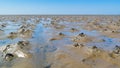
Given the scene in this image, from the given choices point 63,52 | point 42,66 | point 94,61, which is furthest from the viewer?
point 63,52

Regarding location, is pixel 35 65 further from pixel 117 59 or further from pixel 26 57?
pixel 117 59

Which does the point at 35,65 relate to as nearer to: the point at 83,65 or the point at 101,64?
the point at 83,65

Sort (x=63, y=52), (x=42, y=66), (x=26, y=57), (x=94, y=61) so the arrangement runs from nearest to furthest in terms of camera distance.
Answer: (x=42, y=66)
(x=94, y=61)
(x=26, y=57)
(x=63, y=52)

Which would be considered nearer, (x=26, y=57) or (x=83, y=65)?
Answer: (x=83, y=65)

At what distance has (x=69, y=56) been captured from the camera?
12641 millimetres

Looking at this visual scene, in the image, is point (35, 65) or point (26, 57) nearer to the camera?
point (35, 65)

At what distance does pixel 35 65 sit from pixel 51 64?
763 mm

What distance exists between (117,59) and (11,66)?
5.42 meters

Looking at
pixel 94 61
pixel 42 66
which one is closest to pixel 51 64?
pixel 42 66

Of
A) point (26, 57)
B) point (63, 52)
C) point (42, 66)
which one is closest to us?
point (42, 66)

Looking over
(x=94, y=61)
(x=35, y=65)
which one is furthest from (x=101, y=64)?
(x=35, y=65)

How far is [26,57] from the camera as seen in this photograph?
1233 centimetres

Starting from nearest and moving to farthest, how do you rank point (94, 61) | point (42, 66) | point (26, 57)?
point (42, 66) → point (94, 61) → point (26, 57)

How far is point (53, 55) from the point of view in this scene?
1273 centimetres
